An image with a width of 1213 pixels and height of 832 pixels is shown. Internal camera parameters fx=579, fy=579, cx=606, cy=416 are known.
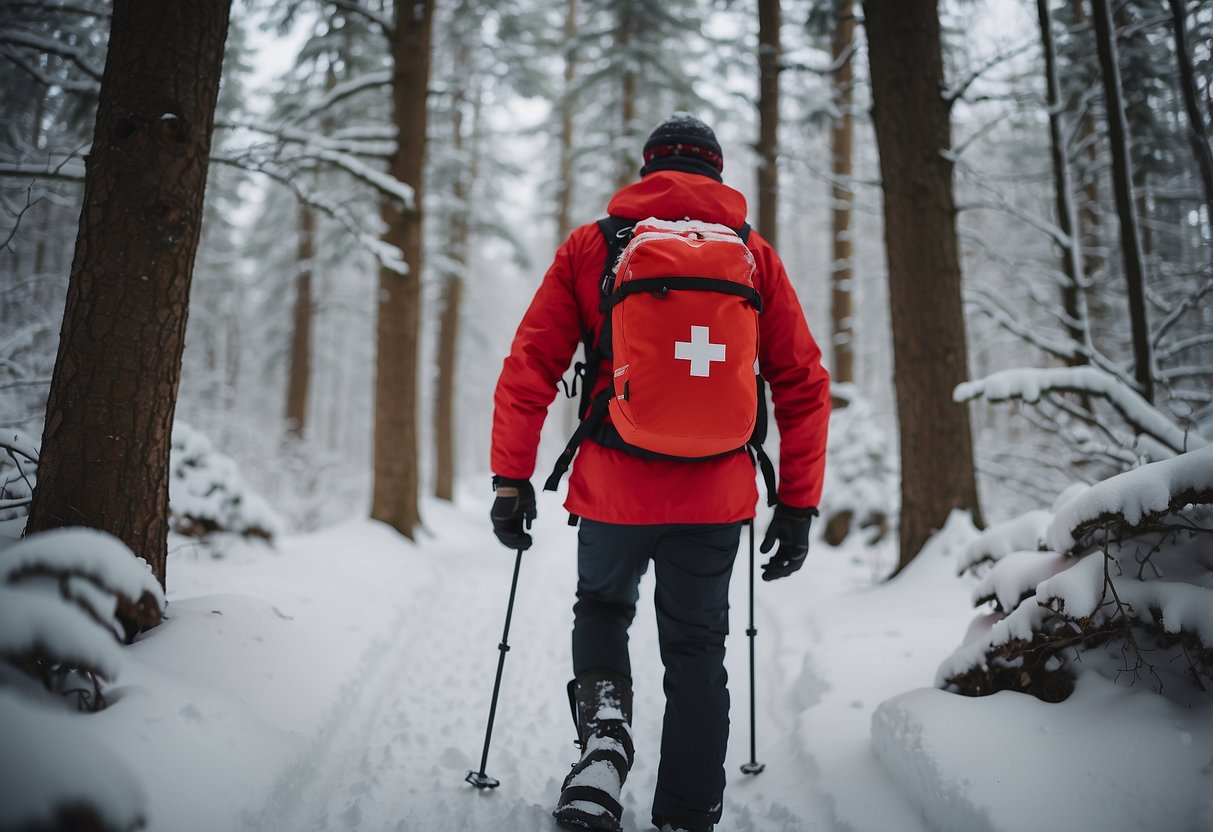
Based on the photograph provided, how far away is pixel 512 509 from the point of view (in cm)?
231

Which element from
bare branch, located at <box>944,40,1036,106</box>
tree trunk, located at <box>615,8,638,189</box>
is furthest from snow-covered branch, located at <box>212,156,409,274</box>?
tree trunk, located at <box>615,8,638,189</box>

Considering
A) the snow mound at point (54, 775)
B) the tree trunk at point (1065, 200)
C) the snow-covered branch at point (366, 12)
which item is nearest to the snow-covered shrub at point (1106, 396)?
the tree trunk at point (1065, 200)

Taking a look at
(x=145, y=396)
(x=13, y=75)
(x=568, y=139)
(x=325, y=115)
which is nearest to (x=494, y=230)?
(x=325, y=115)

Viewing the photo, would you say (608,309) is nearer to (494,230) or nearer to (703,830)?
(703,830)

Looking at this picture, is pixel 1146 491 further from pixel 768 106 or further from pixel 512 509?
pixel 768 106

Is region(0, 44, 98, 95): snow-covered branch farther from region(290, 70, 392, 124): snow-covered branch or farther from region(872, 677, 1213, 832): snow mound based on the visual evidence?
region(872, 677, 1213, 832): snow mound

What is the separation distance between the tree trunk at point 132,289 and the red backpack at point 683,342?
6.85 ft

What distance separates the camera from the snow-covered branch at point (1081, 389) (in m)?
3.31

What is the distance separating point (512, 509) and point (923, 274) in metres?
4.04

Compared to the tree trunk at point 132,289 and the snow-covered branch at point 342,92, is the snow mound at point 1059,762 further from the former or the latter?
the snow-covered branch at point 342,92

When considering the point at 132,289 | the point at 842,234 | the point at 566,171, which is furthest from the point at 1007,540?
the point at 566,171

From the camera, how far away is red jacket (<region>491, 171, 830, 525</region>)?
82.6 inches

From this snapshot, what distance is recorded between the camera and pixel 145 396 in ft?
8.36

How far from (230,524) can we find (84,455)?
2.92 meters
